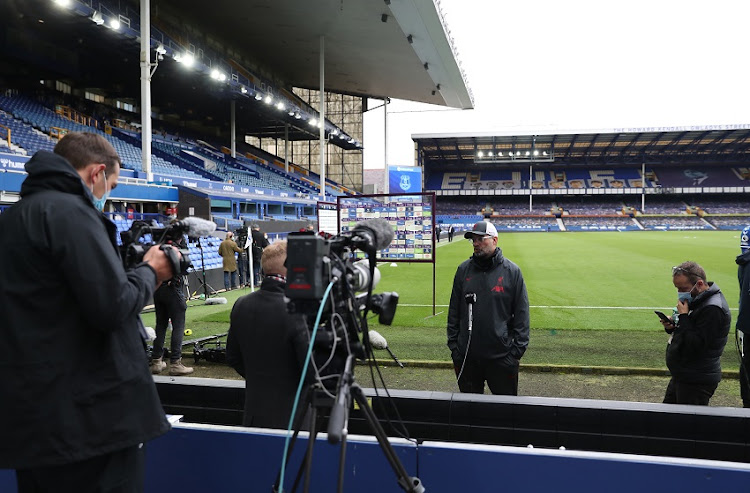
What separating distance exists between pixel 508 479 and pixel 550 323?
23.2 ft

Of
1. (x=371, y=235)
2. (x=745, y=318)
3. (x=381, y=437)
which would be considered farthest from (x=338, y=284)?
(x=745, y=318)

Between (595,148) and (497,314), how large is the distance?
59785mm

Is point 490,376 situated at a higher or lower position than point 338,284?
lower

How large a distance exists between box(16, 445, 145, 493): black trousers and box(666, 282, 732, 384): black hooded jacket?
3.63 meters

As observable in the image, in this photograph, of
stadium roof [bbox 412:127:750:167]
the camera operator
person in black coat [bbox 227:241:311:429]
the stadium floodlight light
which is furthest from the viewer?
stadium roof [bbox 412:127:750:167]

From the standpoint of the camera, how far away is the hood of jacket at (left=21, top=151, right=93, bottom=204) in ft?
5.14

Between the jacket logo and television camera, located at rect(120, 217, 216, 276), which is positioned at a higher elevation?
television camera, located at rect(120, 217, 216, 276)

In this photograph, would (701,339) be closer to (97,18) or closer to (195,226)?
(195,226)

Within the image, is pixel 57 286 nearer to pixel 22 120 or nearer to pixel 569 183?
pixel 22 120

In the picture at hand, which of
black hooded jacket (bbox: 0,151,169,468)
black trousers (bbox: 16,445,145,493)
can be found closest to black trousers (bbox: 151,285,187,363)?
black trousers (bbox: 16,445,145,493)

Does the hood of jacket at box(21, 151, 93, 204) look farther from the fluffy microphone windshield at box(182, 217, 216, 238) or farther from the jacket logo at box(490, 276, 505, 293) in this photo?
the jacket logo at box(490, 276, 505, 293)

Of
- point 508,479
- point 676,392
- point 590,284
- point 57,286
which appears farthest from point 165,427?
point 590,284

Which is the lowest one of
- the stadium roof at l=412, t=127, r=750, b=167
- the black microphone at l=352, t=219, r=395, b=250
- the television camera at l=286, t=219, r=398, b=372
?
the television camera at l=286, t=219, r=398, b=372

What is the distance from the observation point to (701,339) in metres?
3.48
